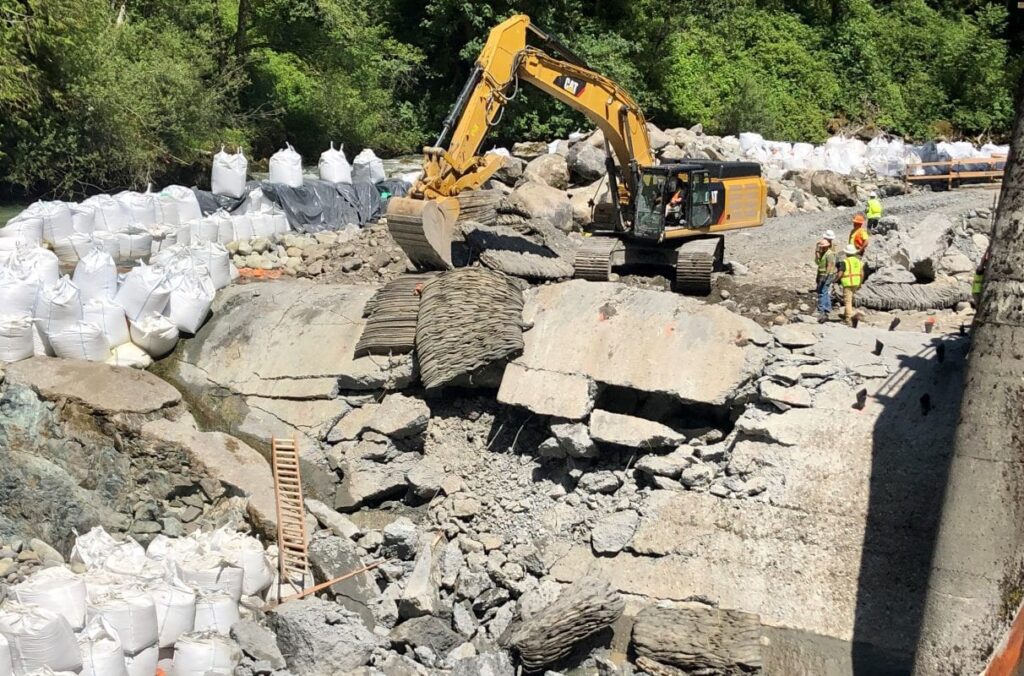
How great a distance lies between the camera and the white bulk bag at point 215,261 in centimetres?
A: 1373

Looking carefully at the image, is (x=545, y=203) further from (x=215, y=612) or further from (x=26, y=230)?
(x=215, y=612)

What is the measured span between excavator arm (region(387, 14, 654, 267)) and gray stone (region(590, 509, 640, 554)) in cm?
388

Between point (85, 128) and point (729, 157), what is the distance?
36.8ft

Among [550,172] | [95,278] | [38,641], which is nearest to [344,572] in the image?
[38,641]

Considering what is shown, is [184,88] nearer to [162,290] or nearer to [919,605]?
[162,290]

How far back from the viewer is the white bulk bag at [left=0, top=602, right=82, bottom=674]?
309 inches

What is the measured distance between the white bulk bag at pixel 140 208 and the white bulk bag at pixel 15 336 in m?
3.41

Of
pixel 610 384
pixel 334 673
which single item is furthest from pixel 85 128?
pixel 334 673

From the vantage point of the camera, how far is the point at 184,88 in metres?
21.3

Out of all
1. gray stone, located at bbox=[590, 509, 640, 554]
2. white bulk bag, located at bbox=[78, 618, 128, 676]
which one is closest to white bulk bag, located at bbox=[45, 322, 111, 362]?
white bulk bag, located at bbox=[78, 618, 128, 676]

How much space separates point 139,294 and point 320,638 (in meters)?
5.20

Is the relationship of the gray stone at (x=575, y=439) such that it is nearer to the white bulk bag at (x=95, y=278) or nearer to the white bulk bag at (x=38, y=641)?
the white bulk bag at (x=38, y=641)

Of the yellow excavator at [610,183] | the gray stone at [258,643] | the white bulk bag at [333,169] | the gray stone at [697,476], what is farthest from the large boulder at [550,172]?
the gray stone at [258,643]

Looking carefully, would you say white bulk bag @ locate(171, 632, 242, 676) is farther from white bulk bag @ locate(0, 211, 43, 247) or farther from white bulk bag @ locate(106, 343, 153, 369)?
white bulk bag @ locate(0, 211, 43, 247)
